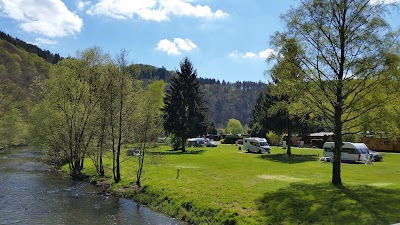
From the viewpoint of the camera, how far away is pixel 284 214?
16203 millimetres

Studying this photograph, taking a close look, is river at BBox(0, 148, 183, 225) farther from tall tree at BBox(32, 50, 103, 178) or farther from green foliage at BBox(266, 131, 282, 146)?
green foliage at BBox(266, 131, 282, 146)

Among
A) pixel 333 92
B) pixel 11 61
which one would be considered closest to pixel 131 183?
pixel 333 92

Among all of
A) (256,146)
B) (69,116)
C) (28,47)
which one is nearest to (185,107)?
(256,146)

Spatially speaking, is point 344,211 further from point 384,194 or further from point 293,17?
point 293,17

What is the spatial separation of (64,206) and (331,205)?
54.2 ft

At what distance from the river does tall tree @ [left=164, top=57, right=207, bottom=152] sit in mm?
29265

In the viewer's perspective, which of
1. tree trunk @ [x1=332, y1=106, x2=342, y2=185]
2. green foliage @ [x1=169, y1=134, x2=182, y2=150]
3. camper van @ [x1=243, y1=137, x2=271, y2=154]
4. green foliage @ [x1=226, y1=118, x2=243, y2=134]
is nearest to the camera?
tree trunk @ [x1=332, y1=106, x2=342, y2=185]

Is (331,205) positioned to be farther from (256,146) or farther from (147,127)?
(256,146)

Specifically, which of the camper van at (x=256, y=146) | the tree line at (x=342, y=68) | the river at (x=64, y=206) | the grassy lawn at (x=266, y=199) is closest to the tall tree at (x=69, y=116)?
the river at (x=64, y=206)

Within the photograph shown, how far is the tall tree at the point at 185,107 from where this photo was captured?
6131cm

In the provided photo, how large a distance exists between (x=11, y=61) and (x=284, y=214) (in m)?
151

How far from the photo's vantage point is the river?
19.1m

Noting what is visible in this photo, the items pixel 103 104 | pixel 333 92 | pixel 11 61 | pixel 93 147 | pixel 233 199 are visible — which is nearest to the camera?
pixel 233 199

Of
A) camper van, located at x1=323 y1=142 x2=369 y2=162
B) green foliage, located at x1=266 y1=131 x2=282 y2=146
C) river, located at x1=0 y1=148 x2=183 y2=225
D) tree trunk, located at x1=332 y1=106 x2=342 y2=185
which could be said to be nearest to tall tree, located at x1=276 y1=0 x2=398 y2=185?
tree trunk, located at x1=332 y1=106 x2=342 y2=185
